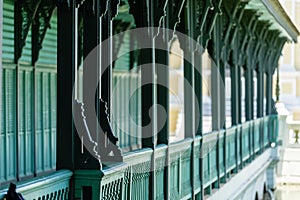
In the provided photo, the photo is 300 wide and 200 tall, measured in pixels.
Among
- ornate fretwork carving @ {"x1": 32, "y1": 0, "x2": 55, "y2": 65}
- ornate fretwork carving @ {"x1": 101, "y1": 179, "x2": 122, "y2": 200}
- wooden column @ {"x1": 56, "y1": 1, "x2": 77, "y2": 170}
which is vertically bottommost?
ornate fretwork carving @ {"x1": 101, "y1": 179, "x2": 122, "y2": 200}

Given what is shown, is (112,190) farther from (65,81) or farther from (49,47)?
(49,47)

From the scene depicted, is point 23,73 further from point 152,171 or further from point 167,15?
point 152,171

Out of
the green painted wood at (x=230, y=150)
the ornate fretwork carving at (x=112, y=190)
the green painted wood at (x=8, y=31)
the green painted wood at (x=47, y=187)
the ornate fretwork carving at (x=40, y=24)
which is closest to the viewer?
the green painted wood at (x=47, y=187)

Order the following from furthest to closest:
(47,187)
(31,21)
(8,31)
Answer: (8,31), (31,21), (47,187)

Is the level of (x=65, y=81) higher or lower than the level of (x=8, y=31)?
lower

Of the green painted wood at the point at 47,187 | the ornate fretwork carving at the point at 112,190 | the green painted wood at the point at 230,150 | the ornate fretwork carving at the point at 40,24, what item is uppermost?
the ornate fretwork carving at the point at 40,24

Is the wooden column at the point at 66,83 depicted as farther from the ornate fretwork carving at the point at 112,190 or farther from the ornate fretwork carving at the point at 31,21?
the ornate fretwork carving at the point at 31,21

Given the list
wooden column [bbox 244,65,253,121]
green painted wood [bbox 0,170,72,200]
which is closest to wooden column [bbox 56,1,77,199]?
green painted wood [bbox 0,170,72,200]

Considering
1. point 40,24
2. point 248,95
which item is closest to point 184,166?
point 40,24

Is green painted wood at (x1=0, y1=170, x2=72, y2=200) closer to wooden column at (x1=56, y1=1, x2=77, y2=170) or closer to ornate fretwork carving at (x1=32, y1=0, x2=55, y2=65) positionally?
wooden column at (x1=56, y1=1, x2=77, y2=170)

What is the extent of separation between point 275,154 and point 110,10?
17.4 meters

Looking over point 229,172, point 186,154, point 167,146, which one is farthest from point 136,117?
point 167,146

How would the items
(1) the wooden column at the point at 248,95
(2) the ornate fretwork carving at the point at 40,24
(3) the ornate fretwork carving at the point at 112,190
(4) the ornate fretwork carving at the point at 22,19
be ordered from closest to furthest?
(3) the ornate fretwork carving at the point at 112,190 < (4) the ornate fretwork carving at the point at 22,19 < (2) the ornate fretwork carving at the point at 40,24 < (1) the wooden column at the point at 248,95

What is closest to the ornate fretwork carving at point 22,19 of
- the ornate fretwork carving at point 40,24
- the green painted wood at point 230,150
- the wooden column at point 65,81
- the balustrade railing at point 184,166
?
the ornate fretwork carving at point 40,24
